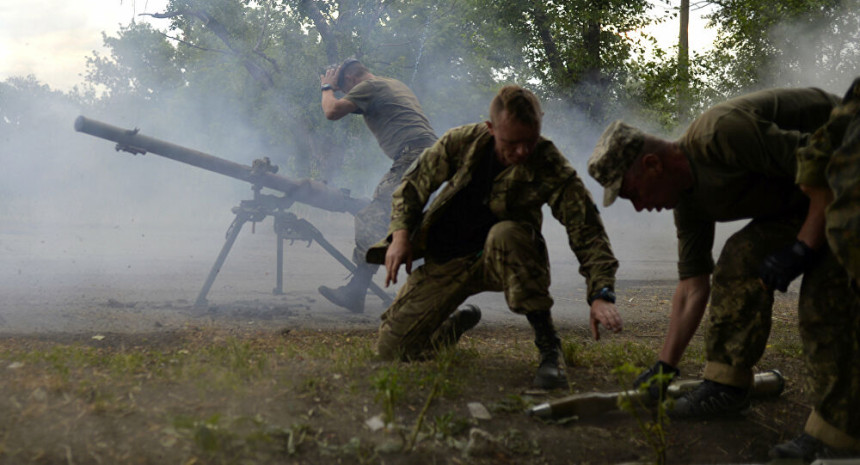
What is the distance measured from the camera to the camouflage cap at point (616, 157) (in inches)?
112

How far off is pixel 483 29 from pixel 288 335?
12906mm

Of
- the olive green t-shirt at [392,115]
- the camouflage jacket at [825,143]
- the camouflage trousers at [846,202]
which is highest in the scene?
the olive green t-shirt at [392,115]

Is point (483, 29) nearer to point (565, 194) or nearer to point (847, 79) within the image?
point (847, 79)

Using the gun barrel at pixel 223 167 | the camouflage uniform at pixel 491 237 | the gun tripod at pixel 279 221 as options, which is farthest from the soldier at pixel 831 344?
the gun barrel at pixel 223 167

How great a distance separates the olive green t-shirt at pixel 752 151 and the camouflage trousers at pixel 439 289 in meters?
0.79

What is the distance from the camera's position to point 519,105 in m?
3.23

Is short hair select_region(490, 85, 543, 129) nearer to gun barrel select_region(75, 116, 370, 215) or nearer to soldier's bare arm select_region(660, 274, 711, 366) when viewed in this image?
soldier's bare arm select_region(660, 274, 711, 366)

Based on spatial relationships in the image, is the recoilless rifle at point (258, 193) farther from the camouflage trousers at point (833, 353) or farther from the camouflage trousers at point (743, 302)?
the camouflage trousers at point (833, 353)

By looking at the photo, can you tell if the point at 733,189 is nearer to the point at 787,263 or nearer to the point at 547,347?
the point at 787,263

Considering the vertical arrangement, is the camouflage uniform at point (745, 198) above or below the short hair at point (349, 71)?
below

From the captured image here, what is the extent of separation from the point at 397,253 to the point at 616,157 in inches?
46.6

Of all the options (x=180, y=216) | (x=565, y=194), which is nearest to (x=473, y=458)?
(x=565, y=194)

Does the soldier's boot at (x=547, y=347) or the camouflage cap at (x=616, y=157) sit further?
the soldier's boot at (x=547, y=347)

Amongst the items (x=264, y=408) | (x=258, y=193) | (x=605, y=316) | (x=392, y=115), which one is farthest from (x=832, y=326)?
(x=258, y=193)
